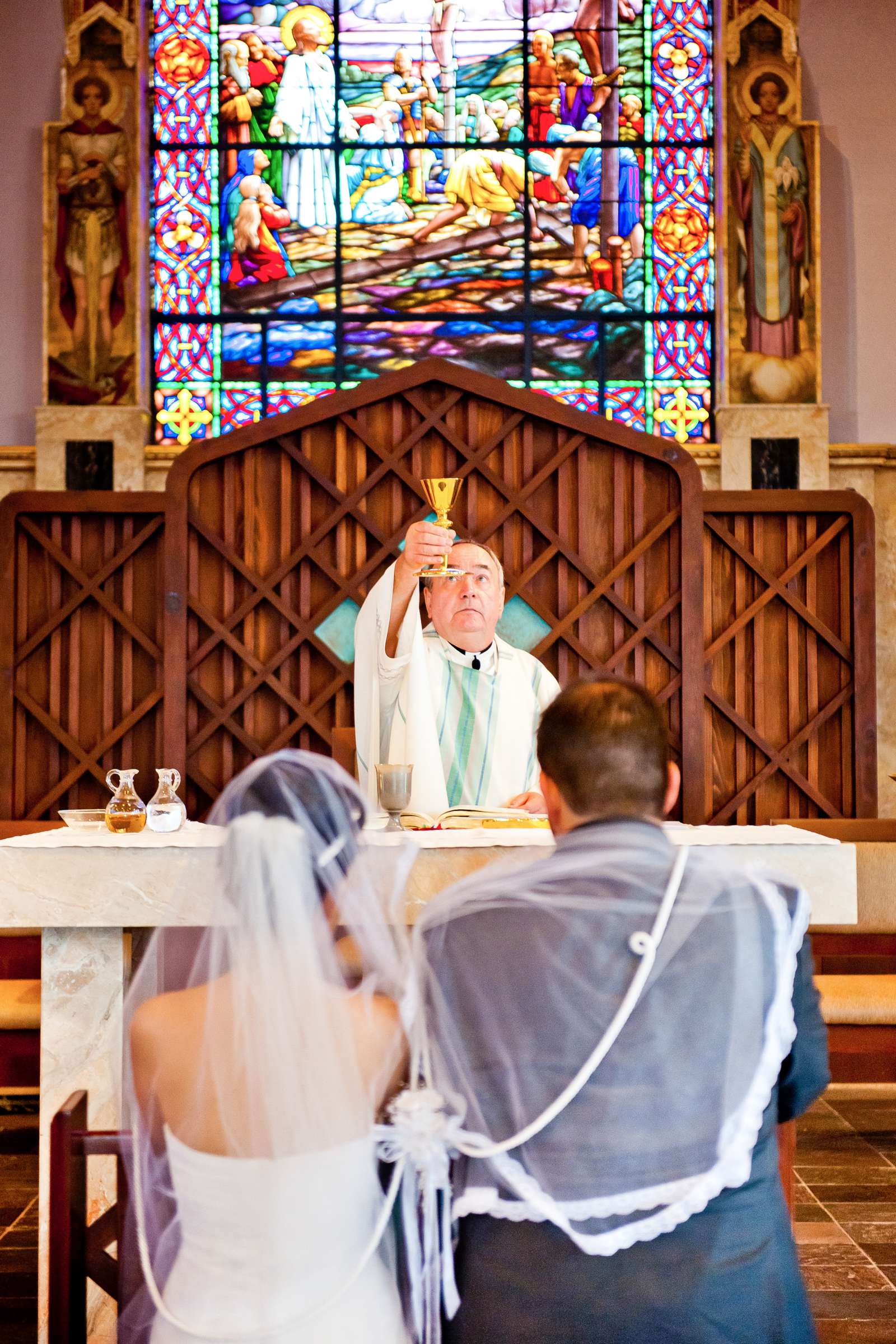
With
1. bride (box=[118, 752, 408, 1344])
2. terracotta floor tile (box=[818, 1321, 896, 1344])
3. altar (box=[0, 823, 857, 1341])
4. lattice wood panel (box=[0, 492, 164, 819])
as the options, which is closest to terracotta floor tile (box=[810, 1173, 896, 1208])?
terracotta floor tile (box=[818, 1321, 896, 1344])

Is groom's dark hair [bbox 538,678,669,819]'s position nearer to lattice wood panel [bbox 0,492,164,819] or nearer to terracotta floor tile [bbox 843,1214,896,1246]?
terracotta floor tile [bbox 843,1214,896,1246]

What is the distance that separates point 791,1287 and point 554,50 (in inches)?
261

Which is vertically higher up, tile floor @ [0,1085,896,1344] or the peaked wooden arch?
the peaked wooden arch

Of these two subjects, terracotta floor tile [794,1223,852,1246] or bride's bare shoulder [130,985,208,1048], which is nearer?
bride's bare shoulder [130,985,208,1048]

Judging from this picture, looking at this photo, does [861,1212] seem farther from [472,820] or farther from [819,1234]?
[472,820]

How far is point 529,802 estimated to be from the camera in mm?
2818

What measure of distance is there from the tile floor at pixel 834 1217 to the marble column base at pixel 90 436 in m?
3.22

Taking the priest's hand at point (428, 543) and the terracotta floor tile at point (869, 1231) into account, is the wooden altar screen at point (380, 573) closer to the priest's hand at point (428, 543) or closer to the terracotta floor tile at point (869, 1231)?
the terracotta floor tile at point (869, 1231)

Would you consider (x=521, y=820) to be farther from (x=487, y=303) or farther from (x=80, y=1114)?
(x=487, y=303)

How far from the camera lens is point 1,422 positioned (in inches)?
251

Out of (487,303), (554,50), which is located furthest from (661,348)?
(554,50)

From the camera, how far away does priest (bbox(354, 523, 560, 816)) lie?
3.11m

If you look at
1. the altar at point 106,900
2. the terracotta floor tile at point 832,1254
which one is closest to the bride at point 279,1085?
the altar at point 106,900

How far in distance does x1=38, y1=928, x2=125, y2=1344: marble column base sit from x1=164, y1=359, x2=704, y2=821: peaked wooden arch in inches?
123
